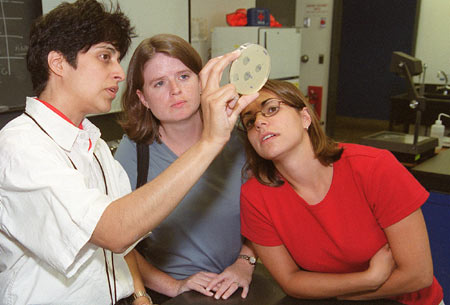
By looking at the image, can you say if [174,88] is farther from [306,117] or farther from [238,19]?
[238,19]

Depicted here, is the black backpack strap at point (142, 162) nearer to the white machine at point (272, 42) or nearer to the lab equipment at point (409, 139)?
the lab equipment at point (409, 139)

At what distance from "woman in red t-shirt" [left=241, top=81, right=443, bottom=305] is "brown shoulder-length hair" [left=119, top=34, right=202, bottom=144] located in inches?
13.5

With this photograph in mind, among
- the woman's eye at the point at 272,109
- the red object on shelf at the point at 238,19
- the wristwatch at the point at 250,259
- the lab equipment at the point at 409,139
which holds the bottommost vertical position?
the wristwatch at the point at 250,259

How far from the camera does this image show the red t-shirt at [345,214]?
4.09 feet

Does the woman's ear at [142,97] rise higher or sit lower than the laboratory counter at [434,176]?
higher

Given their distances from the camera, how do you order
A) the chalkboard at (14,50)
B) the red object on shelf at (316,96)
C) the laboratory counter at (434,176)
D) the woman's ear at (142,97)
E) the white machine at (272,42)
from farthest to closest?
the red object on shelf at (316,96) < the white machine at (272,42) < the chalkboard at (14,50) < the laboratory counter at (434,176) < the woman's ear at (142,97)

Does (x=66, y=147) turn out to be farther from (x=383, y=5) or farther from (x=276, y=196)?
(x=383, y=5)

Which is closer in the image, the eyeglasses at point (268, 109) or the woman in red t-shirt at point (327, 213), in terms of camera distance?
the woman in red t-shirt at point (327, 213)

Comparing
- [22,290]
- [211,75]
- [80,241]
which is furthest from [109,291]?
[211,75]

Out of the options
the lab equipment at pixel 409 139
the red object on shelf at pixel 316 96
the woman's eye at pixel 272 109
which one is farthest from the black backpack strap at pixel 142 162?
the red object on shelf at pixel 316 96

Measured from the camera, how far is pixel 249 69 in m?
1.06

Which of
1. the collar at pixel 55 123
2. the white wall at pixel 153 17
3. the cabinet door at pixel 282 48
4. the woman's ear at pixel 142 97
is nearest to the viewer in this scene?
the collar at pixel 55 123

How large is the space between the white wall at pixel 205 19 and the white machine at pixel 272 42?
0.13m

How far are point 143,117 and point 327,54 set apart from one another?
4860 mm
